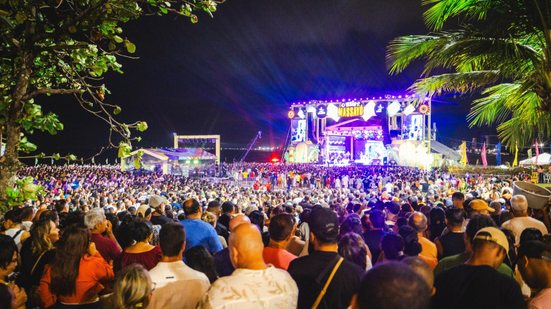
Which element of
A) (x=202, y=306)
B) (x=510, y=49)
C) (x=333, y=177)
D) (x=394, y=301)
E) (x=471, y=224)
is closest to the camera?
(x=394, y=301)

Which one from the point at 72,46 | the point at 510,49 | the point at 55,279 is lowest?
the point at 55,279

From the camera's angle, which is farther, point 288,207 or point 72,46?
point 288,207

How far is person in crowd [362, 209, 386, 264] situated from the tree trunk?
387cm

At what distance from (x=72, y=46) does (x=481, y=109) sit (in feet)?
18.2

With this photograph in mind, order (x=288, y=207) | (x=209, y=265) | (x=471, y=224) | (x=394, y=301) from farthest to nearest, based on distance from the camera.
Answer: (x=288, y=207) → (x=471, y=224) → (x=209, y=265) → (x=394, y=301)

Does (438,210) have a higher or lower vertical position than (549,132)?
lower

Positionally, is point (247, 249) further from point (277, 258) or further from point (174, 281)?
point (277, 258)

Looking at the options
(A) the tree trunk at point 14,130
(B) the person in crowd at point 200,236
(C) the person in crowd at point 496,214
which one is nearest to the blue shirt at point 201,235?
(B) the person in crowd at point 200,236

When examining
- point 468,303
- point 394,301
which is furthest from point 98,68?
point 468,303

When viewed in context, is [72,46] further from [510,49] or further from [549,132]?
[549,132]

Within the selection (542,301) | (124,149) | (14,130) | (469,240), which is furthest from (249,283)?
(469,240)

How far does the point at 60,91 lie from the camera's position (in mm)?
3244

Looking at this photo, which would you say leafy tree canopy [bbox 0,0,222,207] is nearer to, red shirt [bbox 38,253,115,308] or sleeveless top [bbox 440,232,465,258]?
red shirt [bbox 38,253,115,308]

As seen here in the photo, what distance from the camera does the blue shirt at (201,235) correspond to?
416 cm
